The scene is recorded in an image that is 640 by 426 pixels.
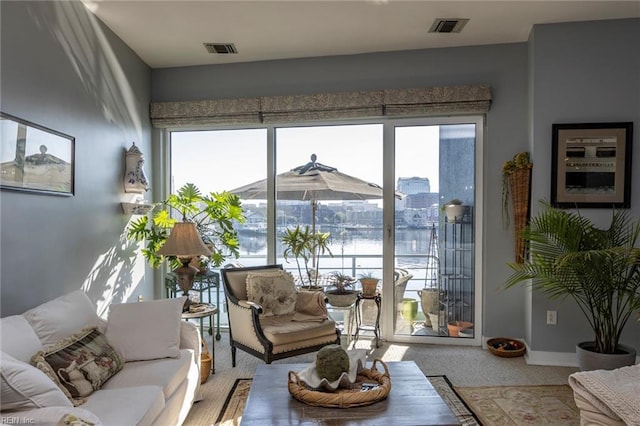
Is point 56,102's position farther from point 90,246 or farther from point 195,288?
point 195,288

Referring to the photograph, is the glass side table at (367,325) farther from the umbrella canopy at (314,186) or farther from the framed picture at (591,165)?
the framed picture at (591,165)

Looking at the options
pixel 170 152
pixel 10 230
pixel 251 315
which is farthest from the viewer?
pixel 170 152

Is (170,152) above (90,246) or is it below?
above

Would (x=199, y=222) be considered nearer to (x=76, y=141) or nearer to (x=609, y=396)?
(x=76, y=141)

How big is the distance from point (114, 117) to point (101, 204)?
79 cm

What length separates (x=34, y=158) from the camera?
2559mm

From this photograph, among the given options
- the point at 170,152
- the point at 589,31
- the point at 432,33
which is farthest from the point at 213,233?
the point at 589,31

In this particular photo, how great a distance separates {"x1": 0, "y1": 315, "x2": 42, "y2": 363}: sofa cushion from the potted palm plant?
3.15 metres

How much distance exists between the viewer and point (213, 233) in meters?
4.09

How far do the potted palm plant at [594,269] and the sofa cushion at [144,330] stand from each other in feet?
8.36

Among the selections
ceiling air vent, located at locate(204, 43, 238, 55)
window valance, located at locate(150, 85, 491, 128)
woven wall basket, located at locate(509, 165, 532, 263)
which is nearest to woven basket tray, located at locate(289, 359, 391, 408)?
woven wall basket, located at locate(509, 165, 532, 263)

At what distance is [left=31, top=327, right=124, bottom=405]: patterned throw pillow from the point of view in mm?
1898

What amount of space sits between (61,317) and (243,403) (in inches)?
49.8

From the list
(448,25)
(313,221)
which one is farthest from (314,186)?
(448,25)
